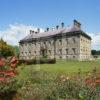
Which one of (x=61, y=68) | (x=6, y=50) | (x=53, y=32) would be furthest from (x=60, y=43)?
(x=61, y=68)

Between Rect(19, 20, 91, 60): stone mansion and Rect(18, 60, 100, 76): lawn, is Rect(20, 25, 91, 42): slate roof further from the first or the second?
Rect(18, 60, 100, 76): lawn

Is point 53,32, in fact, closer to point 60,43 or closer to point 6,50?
point 60,43

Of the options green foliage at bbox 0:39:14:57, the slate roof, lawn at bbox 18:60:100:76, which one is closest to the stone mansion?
the slate roof

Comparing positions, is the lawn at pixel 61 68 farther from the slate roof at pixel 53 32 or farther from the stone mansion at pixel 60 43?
the slate roof at pixel 53 32

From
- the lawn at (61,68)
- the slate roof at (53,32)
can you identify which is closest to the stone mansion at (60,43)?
the slate roof at (53,32)

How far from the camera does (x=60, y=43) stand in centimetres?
7462

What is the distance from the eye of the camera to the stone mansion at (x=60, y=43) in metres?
69.8

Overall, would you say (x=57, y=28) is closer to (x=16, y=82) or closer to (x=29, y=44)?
(x=29, y=44)

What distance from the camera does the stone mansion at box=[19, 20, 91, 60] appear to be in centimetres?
6975

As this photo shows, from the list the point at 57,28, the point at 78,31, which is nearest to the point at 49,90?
the point at 78,31

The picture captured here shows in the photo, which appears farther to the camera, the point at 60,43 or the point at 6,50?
the point at 60,43

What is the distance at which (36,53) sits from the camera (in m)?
82.5

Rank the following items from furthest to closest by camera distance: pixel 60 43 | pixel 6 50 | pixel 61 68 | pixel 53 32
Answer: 1. pixel 53 32
2. pixel 60 43
3. pixel 6 50
4. pixel 61 68

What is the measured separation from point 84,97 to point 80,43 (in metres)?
61.1
